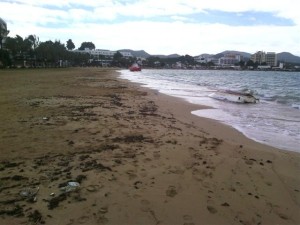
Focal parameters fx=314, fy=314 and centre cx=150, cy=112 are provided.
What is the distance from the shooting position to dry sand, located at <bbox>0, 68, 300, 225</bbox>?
180 inches

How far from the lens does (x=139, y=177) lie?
5.88 m

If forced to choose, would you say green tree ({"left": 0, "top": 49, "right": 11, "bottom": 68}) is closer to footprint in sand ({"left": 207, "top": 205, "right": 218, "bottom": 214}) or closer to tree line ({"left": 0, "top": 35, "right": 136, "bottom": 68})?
tree line ({"left": 0, "top": 35, "right": 136, "bottom": 68})

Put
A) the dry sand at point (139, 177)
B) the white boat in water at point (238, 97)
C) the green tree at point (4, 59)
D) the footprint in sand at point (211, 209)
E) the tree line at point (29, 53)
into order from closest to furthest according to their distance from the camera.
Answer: the dry sand at point (139, 177)
the footprint in sand at point (211, 209)
the white boat in water at point (238, 97)
the green tree at point (4, 59)
the tree line at point (29, 53)

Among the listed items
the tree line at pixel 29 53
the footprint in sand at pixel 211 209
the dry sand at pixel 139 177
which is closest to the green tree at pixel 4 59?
the tree line at pixel 29 53

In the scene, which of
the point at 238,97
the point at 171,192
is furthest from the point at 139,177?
the point at 238,97

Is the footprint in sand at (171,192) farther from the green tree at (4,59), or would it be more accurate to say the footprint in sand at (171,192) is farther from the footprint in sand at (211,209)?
the green tree at (4,59)

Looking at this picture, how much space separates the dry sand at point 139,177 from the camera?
458 cm

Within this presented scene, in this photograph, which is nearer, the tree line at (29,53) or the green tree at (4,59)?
the green tree at (4,59)

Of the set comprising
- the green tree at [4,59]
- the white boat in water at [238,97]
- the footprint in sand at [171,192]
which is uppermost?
the green tree at [4,59]

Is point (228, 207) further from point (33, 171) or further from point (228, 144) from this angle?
point (228, 144)

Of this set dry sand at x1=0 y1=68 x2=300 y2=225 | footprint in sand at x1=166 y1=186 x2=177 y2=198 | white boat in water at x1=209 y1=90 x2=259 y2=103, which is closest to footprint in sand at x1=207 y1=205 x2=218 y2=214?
dry sand at x1=0 y1=68 x2=300 y2=225

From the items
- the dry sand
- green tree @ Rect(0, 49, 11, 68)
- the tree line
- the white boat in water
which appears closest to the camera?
the dry sand

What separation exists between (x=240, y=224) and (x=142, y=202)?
58.4 inches

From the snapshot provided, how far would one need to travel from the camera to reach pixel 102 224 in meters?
4.24
